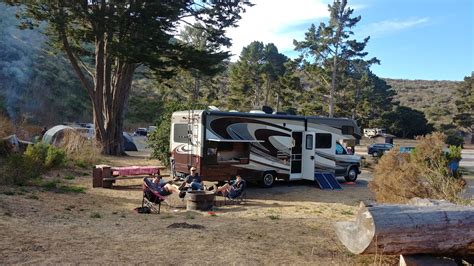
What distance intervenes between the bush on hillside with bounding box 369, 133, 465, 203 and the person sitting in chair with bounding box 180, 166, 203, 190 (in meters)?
4.41

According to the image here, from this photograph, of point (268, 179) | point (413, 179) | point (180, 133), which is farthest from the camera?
point (268, 179)

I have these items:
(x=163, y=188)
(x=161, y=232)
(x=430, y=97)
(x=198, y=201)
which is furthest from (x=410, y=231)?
(x=430, y=97)

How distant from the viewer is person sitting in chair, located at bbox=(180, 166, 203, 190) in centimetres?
1177

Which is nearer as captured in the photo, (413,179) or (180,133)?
(413,179)

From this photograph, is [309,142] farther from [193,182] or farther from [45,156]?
[45,156]

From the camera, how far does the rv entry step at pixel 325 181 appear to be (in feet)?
52.0

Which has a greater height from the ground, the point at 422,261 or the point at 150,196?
the point at 422,261

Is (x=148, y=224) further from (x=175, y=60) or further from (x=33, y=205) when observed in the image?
(x=175, y=60)

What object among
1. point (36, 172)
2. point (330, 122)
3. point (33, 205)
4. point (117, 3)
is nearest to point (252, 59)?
point (117, 3)

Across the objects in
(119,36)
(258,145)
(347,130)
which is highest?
(119,36)

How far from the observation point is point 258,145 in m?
14.8

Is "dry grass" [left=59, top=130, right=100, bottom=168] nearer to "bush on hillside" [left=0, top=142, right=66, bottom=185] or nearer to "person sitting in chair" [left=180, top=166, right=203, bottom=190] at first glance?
"bush on hillside" [left=0, top=142, right=66, bottom=185]

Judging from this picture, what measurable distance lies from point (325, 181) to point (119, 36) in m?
13.6

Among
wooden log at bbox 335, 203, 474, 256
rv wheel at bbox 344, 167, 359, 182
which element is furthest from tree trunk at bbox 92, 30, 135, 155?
wooden log at bbox 335, 203, 474, 256
